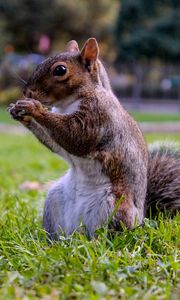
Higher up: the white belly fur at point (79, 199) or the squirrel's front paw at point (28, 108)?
the squirrel's front paw at point (28, 108)

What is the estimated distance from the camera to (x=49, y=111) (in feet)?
7.07

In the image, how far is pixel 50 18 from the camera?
2577 centimetres

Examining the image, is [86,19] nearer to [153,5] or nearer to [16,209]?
[153,5]

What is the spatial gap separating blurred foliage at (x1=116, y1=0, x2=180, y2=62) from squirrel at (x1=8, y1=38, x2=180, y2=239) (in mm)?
23449

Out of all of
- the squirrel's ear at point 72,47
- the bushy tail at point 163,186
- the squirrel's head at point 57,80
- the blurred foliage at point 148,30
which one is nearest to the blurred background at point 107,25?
the blurred foliage at point 148,30

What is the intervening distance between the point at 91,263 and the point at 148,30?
975 inches

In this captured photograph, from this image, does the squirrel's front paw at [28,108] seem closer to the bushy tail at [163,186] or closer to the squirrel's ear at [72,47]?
the squirrel's ear at [72,47]

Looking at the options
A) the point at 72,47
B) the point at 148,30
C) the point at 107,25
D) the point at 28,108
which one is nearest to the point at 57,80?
the point at 28,108

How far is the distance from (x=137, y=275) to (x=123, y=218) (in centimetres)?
42

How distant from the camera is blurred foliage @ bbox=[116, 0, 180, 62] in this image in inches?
995

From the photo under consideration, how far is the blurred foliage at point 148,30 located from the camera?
82.9 feet

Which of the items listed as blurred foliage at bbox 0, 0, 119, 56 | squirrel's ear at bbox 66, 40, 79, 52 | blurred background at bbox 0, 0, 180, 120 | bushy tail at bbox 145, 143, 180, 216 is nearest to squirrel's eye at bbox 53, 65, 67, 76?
squirrel's ear at bbox 66, 40, 79, 52

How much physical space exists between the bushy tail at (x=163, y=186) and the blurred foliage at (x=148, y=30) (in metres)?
23.2

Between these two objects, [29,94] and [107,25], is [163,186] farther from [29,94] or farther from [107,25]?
[107,25]
